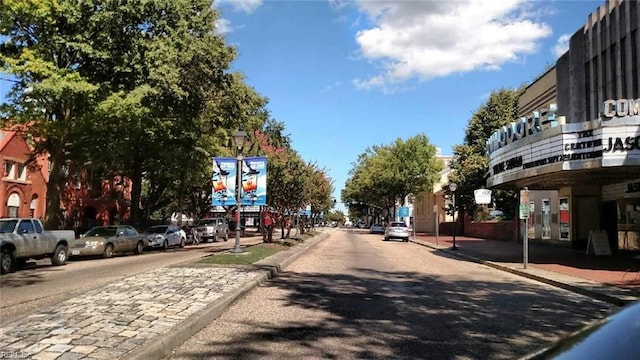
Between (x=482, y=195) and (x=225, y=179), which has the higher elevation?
(x=482, y=195)

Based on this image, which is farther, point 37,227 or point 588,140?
point 37,227

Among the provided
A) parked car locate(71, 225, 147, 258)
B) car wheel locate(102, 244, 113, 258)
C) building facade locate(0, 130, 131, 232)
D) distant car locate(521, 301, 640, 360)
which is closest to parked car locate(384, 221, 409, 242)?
parked car locate(71, 225, 147, 258)

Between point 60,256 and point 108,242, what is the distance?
4563mm

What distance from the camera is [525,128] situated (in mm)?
22109

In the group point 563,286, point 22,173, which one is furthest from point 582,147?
point 22,173

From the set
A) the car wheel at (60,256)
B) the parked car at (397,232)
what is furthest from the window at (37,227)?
the parked car at (397,232)

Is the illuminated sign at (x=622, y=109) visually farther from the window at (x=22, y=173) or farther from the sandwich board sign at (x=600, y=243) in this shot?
the window at (x=22, y=173)

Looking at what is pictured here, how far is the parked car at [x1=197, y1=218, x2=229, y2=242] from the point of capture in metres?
42.4

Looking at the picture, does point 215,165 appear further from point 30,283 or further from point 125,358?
point 125,358

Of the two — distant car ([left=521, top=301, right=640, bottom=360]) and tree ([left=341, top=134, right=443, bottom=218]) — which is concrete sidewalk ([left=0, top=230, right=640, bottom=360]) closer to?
distant car ([left=521, top=301, right=640, bottom=360])

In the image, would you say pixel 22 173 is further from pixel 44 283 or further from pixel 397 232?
pixel 44 283

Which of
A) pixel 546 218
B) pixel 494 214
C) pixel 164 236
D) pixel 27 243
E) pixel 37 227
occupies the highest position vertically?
pixel 494 214

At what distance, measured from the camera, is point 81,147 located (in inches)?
1109

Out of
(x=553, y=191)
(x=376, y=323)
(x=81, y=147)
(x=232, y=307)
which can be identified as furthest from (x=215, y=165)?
(x=553, y=191)
